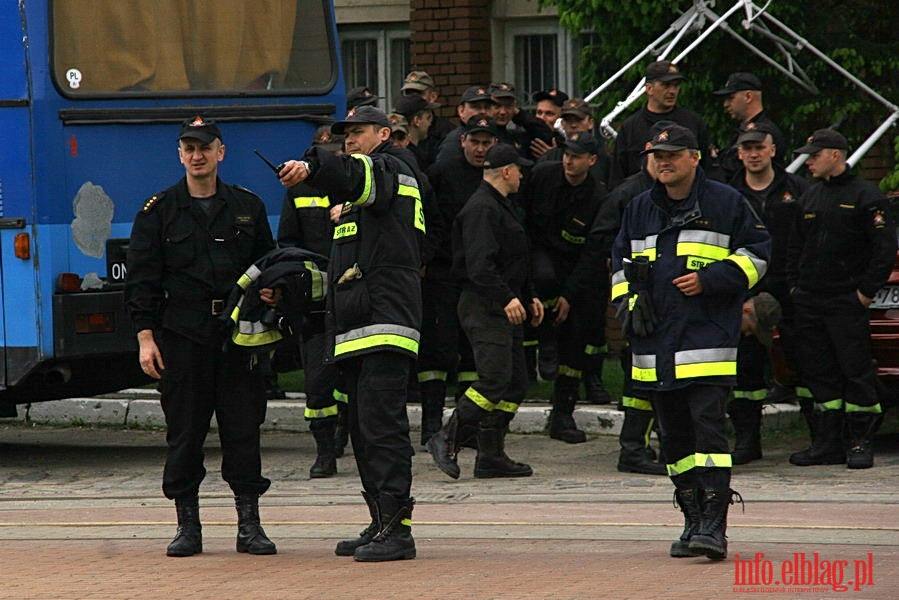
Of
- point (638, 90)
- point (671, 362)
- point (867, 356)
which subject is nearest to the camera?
point (671, 362)

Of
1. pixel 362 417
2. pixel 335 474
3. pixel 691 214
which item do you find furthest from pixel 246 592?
pixel 335 474

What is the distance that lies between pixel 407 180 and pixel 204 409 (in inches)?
57.5

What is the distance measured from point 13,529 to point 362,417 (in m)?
2.47

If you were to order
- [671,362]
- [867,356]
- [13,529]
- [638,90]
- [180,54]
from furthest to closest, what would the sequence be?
[638,90]
[180,54]
[867,356]
[13,529]
[671,362]

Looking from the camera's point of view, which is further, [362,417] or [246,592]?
[362,417]

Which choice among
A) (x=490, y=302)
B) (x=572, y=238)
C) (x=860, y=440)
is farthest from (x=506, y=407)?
(x=860, y=440)

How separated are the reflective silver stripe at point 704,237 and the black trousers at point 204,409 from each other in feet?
7.04

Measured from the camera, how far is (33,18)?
11.0 metres

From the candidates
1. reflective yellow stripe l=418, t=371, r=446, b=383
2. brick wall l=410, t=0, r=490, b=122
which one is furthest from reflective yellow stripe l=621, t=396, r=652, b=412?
brick wall l=410, t=0, r=490, b=122

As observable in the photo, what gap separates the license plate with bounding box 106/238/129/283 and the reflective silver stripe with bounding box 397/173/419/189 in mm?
3631

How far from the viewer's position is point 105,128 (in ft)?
37.3

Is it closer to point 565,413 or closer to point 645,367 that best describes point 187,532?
point 645,367

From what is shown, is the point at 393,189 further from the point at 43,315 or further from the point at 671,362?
the point at 43,315

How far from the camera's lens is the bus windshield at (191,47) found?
36.9ft
